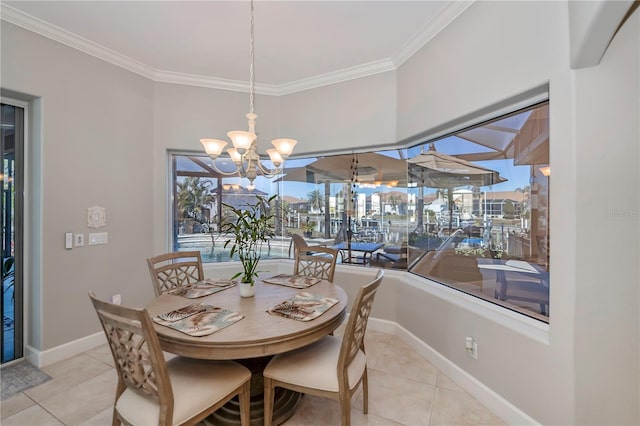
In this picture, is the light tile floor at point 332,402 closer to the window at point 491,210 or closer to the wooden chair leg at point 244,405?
the wooden chair leg at point 244,405

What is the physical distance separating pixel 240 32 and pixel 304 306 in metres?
2.51

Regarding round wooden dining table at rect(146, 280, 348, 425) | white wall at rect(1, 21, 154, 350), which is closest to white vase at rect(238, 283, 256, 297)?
round wooden dining table at rect(146, 280, 348, 425)

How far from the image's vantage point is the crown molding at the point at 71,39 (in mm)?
2367

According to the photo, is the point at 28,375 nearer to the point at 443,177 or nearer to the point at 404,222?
the point at 404,222

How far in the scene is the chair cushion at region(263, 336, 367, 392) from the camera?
5.37 ft

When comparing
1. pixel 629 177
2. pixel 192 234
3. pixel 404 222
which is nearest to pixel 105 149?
pixel 192 234

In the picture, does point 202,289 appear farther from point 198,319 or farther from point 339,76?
point 339,76

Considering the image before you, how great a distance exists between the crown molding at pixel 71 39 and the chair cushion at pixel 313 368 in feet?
11.3

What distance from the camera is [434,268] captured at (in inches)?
115

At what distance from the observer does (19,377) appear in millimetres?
2418

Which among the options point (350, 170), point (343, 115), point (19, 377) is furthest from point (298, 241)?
point (19, 377)

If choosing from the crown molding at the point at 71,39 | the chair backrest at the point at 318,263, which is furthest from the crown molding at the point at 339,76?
the chair backrest at the point at 318,263

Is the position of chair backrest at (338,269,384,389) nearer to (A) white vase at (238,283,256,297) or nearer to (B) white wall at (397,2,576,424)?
(A) white vase at (238,283,256,297)

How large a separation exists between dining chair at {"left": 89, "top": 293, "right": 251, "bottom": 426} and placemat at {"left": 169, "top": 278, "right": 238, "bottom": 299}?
63 centimetres
